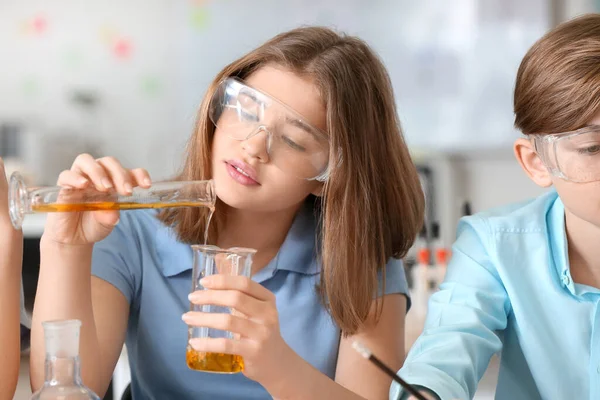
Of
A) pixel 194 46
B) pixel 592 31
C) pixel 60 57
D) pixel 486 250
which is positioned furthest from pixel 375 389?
pixel 60 57

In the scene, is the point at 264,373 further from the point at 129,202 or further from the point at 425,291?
the point at 425,291

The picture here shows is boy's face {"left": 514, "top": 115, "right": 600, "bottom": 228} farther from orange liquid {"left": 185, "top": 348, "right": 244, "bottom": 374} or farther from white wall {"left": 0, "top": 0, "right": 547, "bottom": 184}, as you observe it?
white wall {"left": 0, "top": 0, "right": 547, "bottom": 184}

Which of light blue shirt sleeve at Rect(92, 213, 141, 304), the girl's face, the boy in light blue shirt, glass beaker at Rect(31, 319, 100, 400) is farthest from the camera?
light blue shirt sleeve at Rect(92, 213, 141, 304)

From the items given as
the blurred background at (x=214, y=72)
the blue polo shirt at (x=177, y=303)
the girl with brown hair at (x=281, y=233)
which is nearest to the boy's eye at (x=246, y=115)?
the girl with brown hair at (x=281, y=233)

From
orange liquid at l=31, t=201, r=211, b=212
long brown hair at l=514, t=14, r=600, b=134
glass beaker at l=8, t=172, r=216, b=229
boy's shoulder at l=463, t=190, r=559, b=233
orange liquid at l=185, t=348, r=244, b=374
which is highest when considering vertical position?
long brown hair at l=514, t=14, r=600, b=134

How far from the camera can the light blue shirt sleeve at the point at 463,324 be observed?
136cm

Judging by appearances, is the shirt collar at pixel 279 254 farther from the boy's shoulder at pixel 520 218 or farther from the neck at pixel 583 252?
the neck at pixel 583 252

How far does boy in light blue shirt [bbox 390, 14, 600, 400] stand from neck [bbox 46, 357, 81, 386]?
574 mm

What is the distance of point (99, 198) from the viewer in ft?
4.43

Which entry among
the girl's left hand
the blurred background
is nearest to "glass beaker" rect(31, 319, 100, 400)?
the girl's left hand

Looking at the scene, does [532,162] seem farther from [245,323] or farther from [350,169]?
[245,323]

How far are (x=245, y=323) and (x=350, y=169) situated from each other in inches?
20.5

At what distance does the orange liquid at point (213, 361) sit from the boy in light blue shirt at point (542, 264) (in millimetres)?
325

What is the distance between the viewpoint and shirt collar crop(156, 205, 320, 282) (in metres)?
1.75
